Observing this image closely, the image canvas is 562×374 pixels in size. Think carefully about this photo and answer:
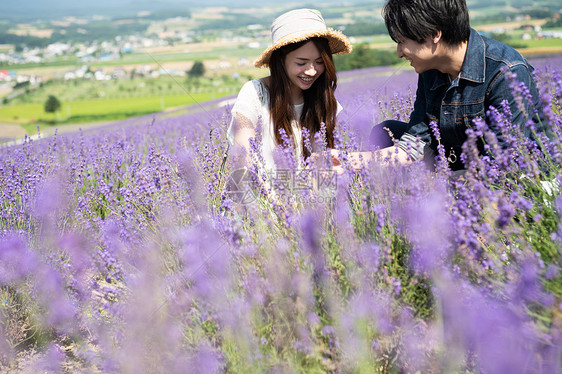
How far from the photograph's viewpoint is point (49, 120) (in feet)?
92.5

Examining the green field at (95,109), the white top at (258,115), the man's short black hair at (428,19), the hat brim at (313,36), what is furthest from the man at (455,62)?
the green field at (95,109)

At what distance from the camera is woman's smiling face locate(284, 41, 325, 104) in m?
2.40

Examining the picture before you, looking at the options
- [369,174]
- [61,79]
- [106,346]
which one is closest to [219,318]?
[106,346]

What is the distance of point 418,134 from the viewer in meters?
2.38

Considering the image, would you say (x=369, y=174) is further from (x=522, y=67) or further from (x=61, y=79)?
(x=61, y=79)

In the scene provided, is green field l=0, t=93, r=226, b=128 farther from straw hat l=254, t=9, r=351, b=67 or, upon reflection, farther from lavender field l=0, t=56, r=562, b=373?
lavender field l=0, t=56, r=562, b=373

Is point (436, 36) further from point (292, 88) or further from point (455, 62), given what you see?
point (292, 88)

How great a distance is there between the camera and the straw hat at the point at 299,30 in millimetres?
2332

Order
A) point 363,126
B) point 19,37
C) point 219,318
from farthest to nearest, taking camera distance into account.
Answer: point 19,37 < point 363,126 < point 219,318

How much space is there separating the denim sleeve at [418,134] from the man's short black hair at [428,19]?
0.47m

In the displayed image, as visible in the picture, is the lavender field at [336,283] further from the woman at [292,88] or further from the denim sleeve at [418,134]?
the woman at [292,88]

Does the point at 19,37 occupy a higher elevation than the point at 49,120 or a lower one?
higher

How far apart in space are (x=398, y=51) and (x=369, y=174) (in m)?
0.88

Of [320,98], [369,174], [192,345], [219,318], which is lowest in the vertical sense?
[192,345]
